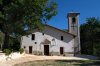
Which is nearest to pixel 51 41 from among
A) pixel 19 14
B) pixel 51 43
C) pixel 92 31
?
pixel 51 43

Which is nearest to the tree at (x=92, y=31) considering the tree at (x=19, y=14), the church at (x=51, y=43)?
the church at (x=51, y=43)

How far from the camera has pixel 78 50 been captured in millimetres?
21516

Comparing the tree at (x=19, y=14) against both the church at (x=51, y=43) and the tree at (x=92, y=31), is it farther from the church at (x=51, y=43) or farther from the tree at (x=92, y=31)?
the tree at (x=92, y=31)

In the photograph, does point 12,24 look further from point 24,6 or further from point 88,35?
point 88,35

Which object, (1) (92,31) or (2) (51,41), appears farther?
(1) (92,31)

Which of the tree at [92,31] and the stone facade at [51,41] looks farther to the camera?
the tree at [92,31]

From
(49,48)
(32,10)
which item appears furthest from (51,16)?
(49,48)

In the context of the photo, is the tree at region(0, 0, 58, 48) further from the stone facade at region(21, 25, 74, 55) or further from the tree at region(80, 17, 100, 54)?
the tree at region(80, 17, 100, 54)

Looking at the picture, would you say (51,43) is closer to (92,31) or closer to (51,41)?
(51,41)

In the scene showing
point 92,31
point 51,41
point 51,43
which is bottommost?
point 51,43

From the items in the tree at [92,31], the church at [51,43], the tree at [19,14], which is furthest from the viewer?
the tree at [92,31]

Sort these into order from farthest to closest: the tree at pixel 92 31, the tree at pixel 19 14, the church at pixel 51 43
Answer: the tree at pixel 92 31 → the church at pixel 51 43 → the tree at pixel 19 14

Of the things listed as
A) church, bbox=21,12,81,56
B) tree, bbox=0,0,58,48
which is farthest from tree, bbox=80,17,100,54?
tree, bbox=0,0,58,48

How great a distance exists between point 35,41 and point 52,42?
335cm
